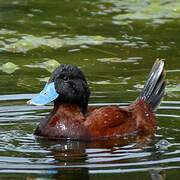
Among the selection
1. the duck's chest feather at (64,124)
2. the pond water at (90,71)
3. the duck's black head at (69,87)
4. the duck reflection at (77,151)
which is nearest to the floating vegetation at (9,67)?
the pond water at (90,71)

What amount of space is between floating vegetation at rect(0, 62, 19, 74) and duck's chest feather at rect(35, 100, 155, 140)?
281cm

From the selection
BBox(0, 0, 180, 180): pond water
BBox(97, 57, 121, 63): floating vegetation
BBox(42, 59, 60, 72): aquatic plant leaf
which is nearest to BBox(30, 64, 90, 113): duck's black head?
BBox(0, 0, 180, 180): pond water

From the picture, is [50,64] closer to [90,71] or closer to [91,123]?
[90,71]

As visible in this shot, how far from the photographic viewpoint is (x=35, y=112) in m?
9.98

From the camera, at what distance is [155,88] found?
384 inches

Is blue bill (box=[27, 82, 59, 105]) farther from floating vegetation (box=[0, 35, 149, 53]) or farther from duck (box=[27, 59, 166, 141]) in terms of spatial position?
floating vegetation (box=[0, 35, 149, 53])

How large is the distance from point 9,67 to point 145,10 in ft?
13.0

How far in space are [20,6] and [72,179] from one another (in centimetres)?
A: 835

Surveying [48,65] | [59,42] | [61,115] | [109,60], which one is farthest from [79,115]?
[59,42]

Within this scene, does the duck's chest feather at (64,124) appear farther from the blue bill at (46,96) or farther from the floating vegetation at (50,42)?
the floating vegetation at (50,42)

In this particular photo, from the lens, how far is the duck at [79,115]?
884 cm

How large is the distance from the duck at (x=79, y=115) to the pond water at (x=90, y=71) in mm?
111

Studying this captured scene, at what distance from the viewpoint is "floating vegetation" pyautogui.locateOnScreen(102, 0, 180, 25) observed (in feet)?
48.5

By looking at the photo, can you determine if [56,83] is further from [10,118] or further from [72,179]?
[72,179]
